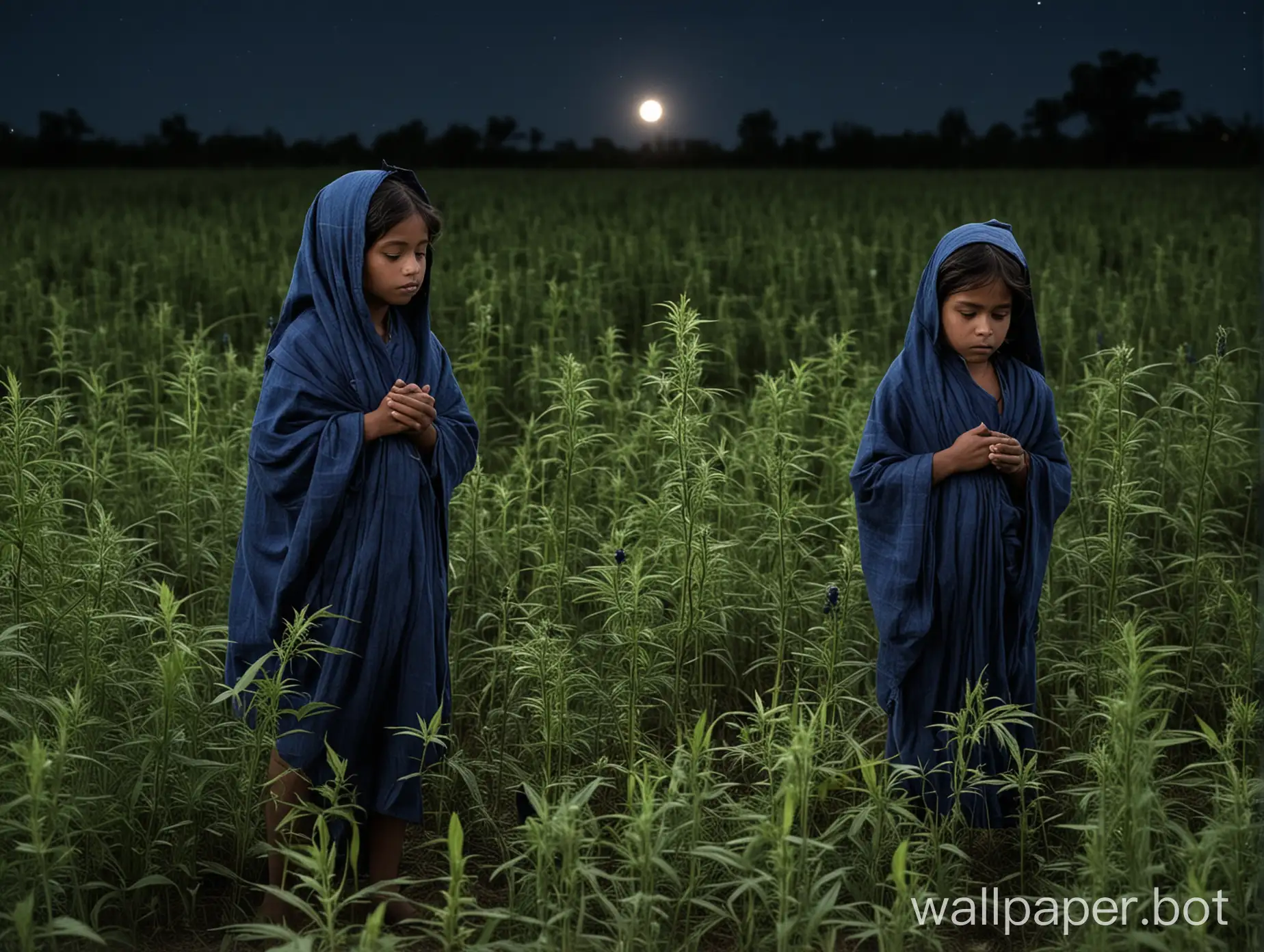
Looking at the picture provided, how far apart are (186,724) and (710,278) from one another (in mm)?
8692

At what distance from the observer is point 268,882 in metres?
3.37

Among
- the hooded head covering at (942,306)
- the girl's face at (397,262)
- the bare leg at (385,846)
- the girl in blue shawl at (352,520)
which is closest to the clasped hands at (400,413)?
the girl in blue shawl at (352,520)

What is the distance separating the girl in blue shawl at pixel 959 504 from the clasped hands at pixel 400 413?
3.61ft

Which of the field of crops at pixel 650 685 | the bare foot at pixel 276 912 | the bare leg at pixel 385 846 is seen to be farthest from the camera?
the bare leg at pixel 385 846

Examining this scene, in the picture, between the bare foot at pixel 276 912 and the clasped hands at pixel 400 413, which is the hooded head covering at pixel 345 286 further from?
the bare foot at pixel 276 912

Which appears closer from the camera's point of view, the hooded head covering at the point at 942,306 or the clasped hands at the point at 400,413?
the clasped hands at the point at 400,413

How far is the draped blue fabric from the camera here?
3105 millimetres

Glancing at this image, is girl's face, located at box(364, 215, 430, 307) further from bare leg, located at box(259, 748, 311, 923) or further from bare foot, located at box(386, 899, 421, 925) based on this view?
bare foot, located at box(386, 899, 421, 925)

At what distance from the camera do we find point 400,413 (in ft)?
10.1

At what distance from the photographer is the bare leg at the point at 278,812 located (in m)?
3.08

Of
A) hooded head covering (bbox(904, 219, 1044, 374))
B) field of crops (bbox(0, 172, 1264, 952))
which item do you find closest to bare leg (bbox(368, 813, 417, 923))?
field of crops (bbox(0, 172, 1264, 952))

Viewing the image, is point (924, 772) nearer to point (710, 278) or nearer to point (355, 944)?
point (355, 944)

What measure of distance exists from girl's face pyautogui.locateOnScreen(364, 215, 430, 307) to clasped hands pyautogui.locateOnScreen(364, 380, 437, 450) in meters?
0.23

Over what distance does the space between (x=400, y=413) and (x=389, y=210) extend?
1.60 feet
